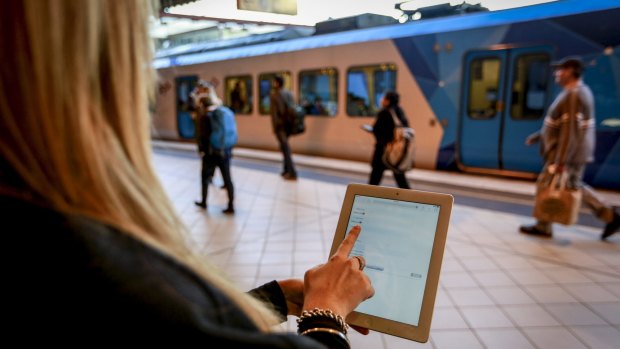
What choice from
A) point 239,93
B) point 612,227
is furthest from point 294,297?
point 239,93

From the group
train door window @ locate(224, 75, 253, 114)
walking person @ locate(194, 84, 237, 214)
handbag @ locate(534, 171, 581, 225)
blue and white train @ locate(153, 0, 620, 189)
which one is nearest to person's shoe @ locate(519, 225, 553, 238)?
handbag @ locate(534, 171, 581, 225)

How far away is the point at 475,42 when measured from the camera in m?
Answer: 6.70

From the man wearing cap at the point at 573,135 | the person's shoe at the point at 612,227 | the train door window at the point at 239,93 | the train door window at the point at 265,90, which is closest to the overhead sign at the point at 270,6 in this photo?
the man wearing cap at the point at 573,135

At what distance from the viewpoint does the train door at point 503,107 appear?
627 cm

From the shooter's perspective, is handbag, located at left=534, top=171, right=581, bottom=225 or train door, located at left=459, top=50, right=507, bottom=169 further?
train door, located at left=459, top=50, right=507, bottom=169

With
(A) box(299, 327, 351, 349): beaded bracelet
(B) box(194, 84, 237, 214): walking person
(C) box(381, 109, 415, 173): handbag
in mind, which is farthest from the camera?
(C) box(381, 109, 415, 173): handbag

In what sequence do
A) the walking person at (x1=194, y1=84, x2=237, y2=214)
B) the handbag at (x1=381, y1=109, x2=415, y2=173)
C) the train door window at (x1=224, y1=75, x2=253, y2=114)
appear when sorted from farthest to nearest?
the train door window at (x1=224, y1=75, x2=253, y2=114)
the handbag at (x1=381, y1=109, x2=415, y2=173)
the walking person at (x1=194, y1=84, x2=237, y2=214)

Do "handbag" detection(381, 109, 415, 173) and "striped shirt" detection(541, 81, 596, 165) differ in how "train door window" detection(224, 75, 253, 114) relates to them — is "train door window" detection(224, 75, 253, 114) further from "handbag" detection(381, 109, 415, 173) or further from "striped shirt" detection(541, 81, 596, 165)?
"striped shirt" detection(541, 81, 596, 165)

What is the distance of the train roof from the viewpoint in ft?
18.8

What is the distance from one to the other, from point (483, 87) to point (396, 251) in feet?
21.1

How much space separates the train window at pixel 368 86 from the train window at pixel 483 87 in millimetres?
1422

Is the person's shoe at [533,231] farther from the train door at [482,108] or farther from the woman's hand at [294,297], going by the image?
the woman's hand at [294,297]

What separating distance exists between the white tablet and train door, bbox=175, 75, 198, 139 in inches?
466

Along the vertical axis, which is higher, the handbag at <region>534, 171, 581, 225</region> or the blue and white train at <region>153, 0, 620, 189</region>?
the blue and white train at <region>153, 0, 620, 189</region>
